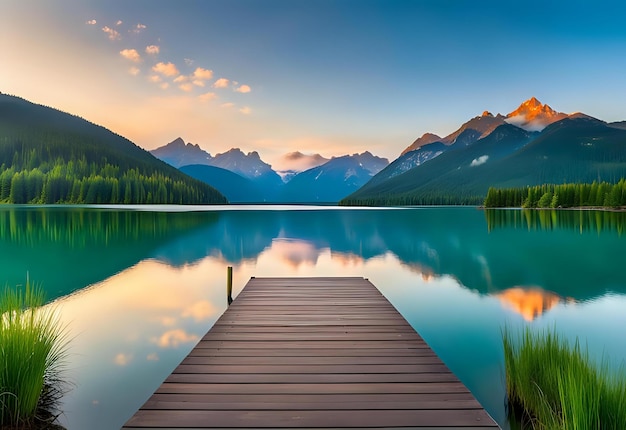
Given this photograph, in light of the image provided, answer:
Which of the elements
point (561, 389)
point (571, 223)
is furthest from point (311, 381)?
point (571, 223)

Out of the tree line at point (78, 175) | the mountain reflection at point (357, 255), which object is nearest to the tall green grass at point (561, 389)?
the mountain reflection at point (357, 255)

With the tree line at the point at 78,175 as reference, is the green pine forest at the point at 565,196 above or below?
below

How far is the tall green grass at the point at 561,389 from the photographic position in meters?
3.69

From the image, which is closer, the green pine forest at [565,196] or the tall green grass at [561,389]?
the tall green grass at [561,389]

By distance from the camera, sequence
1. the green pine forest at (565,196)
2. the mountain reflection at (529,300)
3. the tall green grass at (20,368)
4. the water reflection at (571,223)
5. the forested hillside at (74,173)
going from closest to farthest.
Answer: the tall green grass at (20,368)
the mountain reflection at (529,300)
the water reflection at (571,223)
the green pine forest at (565,196)
the forested hillside at (74,173)

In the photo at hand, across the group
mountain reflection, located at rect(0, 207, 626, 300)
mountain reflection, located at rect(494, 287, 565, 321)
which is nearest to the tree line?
mountain reflection, located at rect(0, 207, 626, 300)

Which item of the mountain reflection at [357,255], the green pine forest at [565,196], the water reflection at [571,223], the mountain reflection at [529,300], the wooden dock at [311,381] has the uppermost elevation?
the green pine forest at [565,196]

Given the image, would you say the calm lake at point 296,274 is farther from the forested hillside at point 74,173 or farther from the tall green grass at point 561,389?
the forested hillside at point 74,173

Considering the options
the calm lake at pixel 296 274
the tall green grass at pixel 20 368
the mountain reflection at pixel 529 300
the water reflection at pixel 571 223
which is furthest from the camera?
the water reflection at pixel 571 223

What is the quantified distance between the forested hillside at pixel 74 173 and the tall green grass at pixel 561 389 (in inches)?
5720

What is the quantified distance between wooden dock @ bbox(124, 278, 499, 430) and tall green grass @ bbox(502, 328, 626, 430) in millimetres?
973

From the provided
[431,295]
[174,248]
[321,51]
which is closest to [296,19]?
[321,51]

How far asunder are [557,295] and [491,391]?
10.4 metres

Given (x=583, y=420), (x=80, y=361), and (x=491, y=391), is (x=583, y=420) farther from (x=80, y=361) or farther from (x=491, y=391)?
(x=80, y=361)
